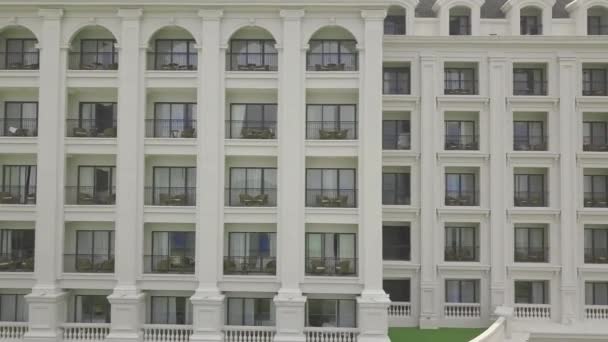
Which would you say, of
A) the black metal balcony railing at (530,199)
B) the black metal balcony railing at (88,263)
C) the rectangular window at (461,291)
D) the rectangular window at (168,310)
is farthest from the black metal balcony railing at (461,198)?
the black metal balcony railing at (88,263)

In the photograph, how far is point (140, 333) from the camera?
92.9 ft

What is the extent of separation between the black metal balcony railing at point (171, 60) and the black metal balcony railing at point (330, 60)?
6.02 metres

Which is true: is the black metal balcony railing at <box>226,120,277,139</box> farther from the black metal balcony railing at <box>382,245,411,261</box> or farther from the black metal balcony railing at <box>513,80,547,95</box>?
the black metal balcony railing at <box>513,80,547,95</box>

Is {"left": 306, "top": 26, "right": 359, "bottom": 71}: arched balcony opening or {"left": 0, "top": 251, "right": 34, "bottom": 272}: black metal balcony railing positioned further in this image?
{"left": 306, "top": 26, "right": 359, "bottom": 71}: arched balcony opening

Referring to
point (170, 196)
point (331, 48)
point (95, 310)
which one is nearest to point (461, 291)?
point (331, 48)

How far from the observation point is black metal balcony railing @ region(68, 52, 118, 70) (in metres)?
30.3

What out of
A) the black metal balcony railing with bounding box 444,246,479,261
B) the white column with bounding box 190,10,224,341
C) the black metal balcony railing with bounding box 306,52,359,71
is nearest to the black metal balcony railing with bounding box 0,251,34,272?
the white column with bounding box 190,10,224,341

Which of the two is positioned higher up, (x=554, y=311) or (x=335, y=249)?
(x=335, y=249)

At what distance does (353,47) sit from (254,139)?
7095 millimetres

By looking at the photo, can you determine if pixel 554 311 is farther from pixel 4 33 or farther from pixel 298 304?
pixel 4 33

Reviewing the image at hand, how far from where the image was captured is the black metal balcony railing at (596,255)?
33656 mm

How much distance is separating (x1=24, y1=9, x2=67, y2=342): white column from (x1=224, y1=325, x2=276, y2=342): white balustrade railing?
8.42 meters

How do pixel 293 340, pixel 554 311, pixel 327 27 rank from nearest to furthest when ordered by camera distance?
1. pixel 293 340
2. pixel 327 27
3. pixel 554 311

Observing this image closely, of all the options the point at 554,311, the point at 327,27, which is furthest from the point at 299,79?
the point at 554,311
